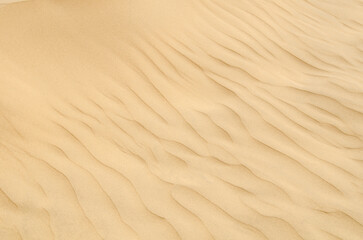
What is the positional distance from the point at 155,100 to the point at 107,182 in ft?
3.19

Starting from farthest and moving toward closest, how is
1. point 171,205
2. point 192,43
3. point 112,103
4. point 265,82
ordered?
point 192,43 < point 265,82 < point 112,103 < point 171,205

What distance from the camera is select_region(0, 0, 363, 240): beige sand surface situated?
3.07 m

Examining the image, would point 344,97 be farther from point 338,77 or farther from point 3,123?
point 3,123

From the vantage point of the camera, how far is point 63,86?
161 inches

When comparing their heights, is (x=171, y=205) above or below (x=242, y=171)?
below

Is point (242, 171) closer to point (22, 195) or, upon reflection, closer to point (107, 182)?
point (107, 182)

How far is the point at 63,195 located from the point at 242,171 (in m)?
1.12

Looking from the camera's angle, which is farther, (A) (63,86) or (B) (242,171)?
(A) (63,86)

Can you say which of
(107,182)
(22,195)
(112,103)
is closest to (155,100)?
(112,103)

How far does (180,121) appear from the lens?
152 inches

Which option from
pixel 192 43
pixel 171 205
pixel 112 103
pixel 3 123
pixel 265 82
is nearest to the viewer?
pixel 171 205

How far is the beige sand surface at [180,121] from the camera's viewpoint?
3074 mm

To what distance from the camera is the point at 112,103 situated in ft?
13.1

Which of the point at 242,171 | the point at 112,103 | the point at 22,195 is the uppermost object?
the point at 112,103
